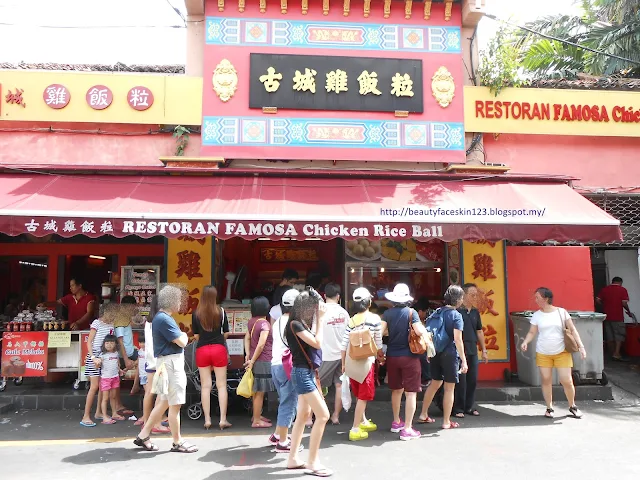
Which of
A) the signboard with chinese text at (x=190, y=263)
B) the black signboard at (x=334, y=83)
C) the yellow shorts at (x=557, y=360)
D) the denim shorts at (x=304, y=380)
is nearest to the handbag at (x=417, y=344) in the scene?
the denim shorts at (x=304, y=380)

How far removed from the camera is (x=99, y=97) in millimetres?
8875

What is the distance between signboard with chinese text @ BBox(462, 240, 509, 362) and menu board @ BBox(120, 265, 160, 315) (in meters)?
5.44

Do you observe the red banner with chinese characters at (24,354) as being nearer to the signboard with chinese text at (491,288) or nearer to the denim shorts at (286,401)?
the denim shorts at (286,401)

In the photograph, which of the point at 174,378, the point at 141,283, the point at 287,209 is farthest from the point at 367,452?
the point at 141,283

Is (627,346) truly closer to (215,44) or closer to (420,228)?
(420,228)

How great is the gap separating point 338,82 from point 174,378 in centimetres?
588

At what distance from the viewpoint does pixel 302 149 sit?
28.9 ft

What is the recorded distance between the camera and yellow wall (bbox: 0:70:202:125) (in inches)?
346

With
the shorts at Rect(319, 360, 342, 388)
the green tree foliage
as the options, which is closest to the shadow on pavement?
the shorts at Rect(319, 360, 342, 388)

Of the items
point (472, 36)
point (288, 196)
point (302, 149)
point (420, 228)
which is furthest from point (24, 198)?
point (472, 36)

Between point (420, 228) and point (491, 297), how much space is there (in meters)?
2.67

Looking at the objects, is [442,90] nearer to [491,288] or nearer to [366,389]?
[491,288]

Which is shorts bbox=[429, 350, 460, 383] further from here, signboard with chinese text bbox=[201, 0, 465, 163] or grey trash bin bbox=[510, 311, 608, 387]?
signboard with chinese text bbox=[201, 0, 465, 163]

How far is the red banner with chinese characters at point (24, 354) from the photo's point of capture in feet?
26.1
